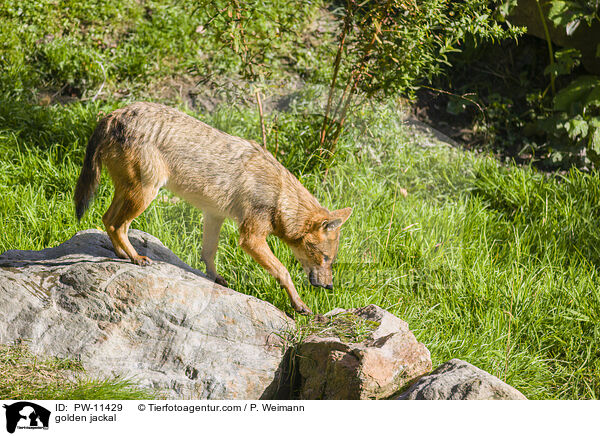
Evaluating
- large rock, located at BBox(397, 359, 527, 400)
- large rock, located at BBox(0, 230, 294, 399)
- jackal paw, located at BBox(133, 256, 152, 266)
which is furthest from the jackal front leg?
large rock, located at BBox(397, 359, 527, 400)

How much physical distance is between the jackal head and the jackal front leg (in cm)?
40

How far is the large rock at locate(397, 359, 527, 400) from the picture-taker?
3775 mm

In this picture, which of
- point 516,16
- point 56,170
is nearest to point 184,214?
point 56,170

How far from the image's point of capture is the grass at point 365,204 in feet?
18.6

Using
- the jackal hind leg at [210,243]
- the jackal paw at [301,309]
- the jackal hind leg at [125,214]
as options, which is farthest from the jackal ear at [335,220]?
the jackal hind leg at [125,214]

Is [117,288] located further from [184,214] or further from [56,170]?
[56,170]

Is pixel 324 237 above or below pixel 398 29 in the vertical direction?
below

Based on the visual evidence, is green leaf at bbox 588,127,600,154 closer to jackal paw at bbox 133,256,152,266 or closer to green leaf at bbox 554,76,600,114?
green leaf at bbox 554,76,600,114

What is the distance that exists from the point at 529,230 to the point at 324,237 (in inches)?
117

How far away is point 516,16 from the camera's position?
8.98m

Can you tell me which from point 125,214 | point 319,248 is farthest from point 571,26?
point 125,214
